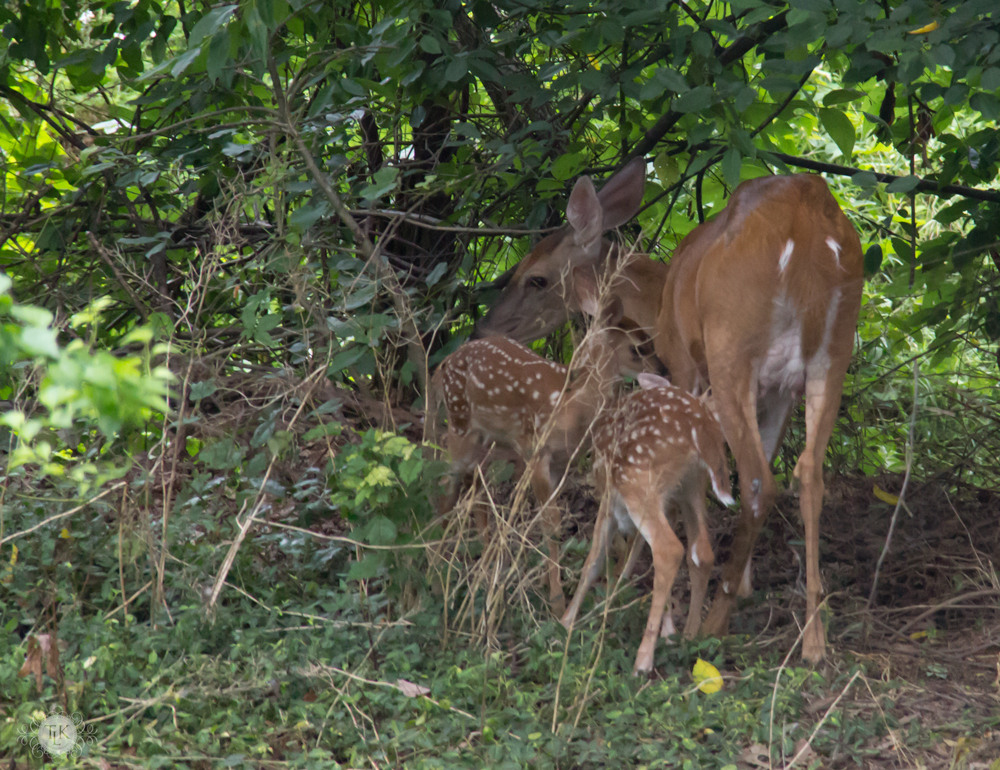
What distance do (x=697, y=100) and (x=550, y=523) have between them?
1.72 metres

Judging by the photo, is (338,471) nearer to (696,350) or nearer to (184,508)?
(184,508)

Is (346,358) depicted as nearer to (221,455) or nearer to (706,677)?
(221,455)

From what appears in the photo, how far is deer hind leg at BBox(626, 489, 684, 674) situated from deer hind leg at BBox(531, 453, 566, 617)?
315 millimetres

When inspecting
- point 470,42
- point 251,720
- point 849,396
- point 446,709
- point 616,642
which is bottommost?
point 849,396

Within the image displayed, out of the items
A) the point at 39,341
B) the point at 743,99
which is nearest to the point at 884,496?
the point at 743,99

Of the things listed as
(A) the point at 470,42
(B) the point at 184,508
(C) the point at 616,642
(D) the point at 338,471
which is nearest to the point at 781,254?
(C) the point at 616,642

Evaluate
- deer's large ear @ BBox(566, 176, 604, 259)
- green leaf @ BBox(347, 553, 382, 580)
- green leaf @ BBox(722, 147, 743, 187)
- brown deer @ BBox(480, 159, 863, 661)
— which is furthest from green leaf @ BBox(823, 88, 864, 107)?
green leaf @ BBox(347, 553, 382, 580)

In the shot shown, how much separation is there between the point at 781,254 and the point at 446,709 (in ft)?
6.70

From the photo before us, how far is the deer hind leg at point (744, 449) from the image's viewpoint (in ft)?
12.6

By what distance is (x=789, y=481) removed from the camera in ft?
18.3

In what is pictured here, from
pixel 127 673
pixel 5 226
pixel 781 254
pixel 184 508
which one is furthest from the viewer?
pixel 5 226

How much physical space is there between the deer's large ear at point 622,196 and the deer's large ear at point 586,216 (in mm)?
77

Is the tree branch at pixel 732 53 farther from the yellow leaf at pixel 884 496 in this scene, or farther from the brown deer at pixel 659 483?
the yellow leaf at pixel 884 496

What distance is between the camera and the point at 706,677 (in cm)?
346
